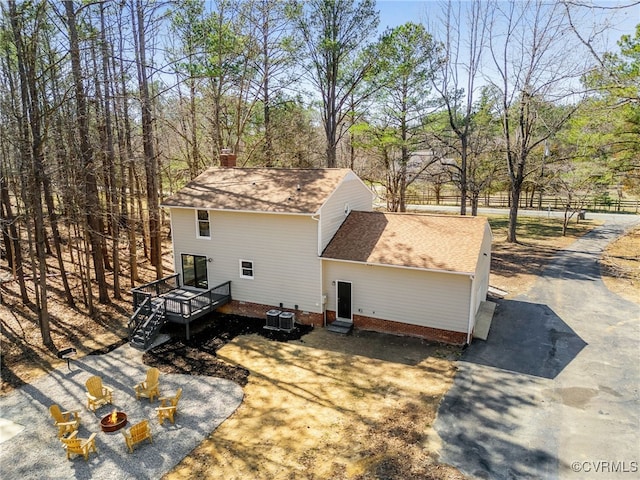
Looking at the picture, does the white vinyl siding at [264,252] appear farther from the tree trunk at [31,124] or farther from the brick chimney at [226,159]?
the tree trunk at [31,124]

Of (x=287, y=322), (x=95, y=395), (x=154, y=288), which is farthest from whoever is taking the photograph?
(x=154, y=288)

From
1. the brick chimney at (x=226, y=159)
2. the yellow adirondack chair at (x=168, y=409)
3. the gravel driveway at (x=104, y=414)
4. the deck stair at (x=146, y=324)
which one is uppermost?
the brick chimney at (x=226, y=159)

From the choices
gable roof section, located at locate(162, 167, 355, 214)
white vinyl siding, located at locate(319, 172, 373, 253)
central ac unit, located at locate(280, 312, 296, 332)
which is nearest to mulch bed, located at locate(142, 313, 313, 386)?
central ac unit, located at locate(280, 312, 296, 332)

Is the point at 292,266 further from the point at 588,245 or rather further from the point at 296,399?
the point at 588,245

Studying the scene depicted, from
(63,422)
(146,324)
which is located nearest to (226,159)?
(146,324)

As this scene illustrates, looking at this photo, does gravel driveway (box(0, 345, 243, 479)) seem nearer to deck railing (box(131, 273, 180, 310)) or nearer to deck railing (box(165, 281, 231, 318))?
deck railing (box(165, 281, 231, 318))

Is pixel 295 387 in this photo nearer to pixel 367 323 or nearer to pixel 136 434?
pixel 136 434

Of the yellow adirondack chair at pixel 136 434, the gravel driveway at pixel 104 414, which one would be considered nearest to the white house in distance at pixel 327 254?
the gravel driveway at pixel 104 414

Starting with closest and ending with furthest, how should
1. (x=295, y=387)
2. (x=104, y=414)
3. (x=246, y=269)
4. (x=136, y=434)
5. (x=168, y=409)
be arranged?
1. (x=136, y=434)
2. (x=168, y=409)
3. (x=104, y=414)
4. (x=295, y=387)
5. (x=246, y=269)
